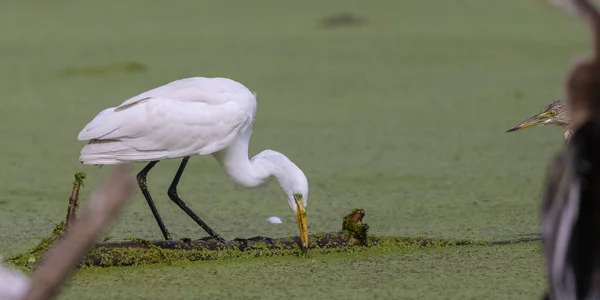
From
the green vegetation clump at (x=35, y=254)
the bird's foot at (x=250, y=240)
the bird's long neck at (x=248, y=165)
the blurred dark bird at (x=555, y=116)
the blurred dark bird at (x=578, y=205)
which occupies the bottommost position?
the bird's foot at (x=250, y=240)

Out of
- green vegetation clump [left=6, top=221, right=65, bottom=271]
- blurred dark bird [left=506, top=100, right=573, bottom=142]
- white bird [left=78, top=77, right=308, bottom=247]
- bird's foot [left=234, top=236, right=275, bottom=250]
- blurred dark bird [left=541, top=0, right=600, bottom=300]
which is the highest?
blurred dark bird [left=541, top=0, right=600, bottom=300]

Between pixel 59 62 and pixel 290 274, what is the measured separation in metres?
3.87

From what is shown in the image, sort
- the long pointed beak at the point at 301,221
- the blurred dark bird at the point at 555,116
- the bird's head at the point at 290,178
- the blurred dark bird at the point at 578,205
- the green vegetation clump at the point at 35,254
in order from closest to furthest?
the blurred dark bird at the point at 578,205 → the green vegetation clump at the point at 35,254 → the long pointed beak at the point at 301,221 → the bird's head at the point at 290,178 → the blurred dark bird at the point at 555,116

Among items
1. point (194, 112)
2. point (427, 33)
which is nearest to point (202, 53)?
point (427, 33)

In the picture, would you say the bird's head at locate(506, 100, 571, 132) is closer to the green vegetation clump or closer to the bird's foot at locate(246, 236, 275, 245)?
the bird's foot at locate(246, 236, 275, 245)

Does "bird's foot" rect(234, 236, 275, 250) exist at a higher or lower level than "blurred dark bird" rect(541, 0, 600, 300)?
lower

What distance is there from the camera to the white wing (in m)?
3.30

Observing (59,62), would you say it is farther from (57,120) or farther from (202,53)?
(57,120)

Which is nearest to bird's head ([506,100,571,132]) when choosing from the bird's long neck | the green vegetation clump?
the bird's long neck

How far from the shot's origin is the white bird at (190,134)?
10.8ft

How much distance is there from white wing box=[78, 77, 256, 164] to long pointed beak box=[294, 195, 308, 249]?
0.28 m

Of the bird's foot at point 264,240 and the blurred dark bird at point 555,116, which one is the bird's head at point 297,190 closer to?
A: the bird's foot at point 264,240

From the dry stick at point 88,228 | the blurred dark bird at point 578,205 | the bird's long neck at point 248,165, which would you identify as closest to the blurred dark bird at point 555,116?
the bird's long neck at point 248,165

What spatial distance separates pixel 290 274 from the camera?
2.94 metres
